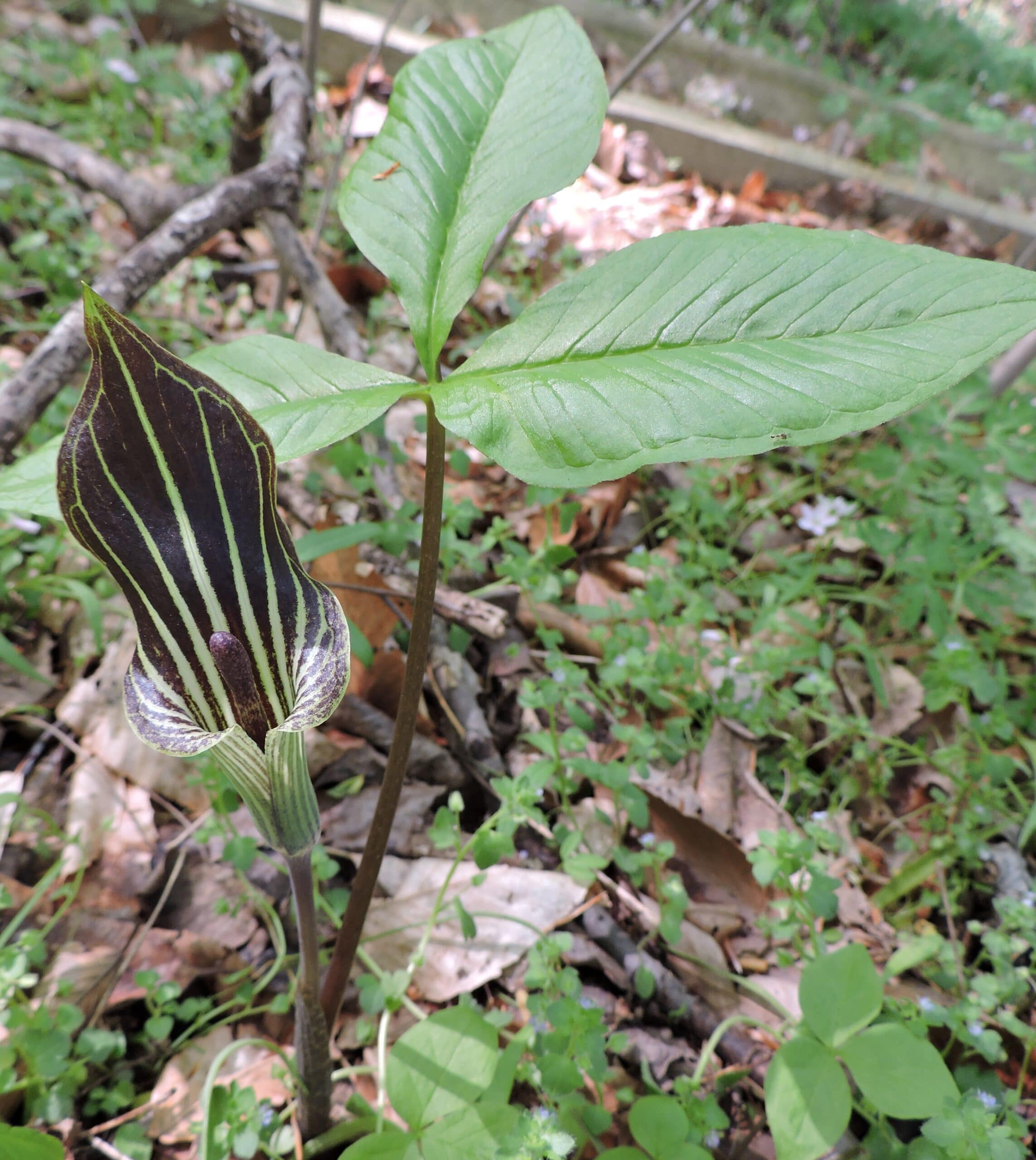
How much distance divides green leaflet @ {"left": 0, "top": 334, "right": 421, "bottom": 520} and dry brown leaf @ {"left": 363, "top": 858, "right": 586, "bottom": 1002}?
3.38 feet

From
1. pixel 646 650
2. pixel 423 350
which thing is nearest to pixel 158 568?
pixel 423 350

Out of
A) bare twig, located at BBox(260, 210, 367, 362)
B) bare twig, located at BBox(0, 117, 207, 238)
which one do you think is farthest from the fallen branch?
bare twig, located at BBox(0, 117, 207, 238)

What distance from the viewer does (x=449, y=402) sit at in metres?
0.86

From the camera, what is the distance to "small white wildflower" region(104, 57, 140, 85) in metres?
3.81

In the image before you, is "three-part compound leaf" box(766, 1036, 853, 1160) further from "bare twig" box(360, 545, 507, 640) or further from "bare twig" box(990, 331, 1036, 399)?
"bare twig" box(990, 331, 1036, 399)

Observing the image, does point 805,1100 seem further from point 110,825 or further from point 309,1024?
point 110,825

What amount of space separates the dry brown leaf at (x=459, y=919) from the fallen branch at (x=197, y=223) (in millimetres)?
1287

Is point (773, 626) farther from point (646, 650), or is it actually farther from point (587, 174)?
point (587, 174)

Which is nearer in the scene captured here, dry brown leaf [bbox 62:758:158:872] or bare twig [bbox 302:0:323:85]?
dry brown leaf [bbox 62:758:158:872]

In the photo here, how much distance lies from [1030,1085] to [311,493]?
216 cm

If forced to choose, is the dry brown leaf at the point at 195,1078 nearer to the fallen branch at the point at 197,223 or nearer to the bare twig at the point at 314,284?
the fallen branch at the point at 197,223

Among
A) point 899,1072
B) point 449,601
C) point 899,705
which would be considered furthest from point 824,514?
point 899,1072

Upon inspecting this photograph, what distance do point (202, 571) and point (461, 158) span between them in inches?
25.9

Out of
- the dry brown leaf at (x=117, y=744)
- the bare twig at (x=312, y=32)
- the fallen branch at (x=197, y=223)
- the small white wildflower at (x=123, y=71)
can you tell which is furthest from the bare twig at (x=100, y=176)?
the dry brown leaf at (x=117, y=744)
